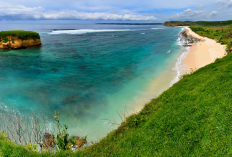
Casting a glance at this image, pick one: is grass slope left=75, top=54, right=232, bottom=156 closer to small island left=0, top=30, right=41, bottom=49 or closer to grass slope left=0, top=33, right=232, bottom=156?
grass slope left=0, top=33, right=232, bottom=156

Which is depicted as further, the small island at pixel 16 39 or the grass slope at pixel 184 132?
the small island at pixel 16 39

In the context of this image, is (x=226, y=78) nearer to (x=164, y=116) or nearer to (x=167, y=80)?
(x=164, y=116)

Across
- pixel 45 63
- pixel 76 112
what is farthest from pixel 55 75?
pixel 76 112

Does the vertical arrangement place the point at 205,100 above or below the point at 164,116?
above

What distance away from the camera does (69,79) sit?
18859 mm

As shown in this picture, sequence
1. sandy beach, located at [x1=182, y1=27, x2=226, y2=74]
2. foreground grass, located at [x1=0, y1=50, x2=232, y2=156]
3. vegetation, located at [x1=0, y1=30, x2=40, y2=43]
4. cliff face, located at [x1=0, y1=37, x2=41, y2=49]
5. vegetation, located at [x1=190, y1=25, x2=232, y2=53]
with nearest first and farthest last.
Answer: foreground grass, located at [x1=0, y1=50, x2=232, y2=156]
vegetation, located at [x1=190, y1=25, x2=232, y2=53]
sandy beach, located at [x1=182, y1=27, x2=226, y2=74]
vegetation, located at [x1=0, y1=30, x2=40, y2=43]
cliff face, located at [x1=0, y1=37, x2=41, y2=49]

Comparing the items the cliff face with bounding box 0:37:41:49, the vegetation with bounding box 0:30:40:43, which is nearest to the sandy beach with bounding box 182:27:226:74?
the vegetation with bounding box 0:30:40:43

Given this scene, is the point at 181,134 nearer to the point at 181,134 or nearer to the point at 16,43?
the point at 181,134

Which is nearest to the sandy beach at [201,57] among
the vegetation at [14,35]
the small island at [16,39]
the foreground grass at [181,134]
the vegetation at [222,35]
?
the vegetation at [222,35]

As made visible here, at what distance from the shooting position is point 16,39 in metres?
34.5

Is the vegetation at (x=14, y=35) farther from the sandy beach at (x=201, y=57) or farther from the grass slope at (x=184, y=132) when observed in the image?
the sandy beach at (x=201, y=57)

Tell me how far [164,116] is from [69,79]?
50.3 feet

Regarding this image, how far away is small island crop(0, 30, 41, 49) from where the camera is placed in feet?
109

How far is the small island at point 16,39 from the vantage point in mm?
33375
